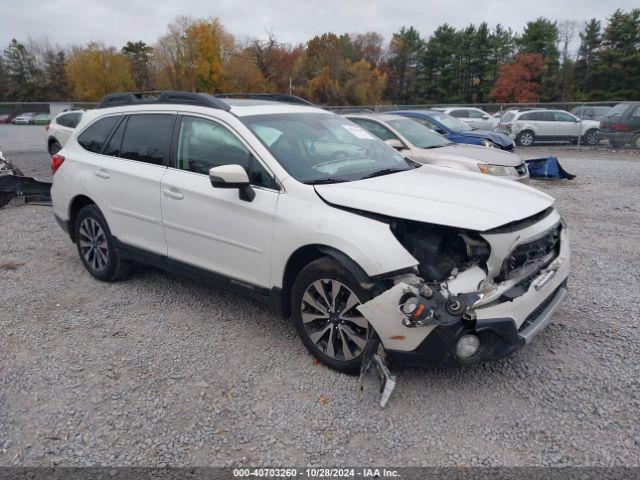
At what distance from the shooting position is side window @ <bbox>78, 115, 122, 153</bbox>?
16.5ft

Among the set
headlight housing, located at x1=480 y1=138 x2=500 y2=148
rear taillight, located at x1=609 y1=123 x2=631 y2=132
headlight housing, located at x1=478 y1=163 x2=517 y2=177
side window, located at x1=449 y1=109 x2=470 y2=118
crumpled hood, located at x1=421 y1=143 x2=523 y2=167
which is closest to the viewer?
headlight housing, located at x1=478 y1=163 x2=517 y2=177

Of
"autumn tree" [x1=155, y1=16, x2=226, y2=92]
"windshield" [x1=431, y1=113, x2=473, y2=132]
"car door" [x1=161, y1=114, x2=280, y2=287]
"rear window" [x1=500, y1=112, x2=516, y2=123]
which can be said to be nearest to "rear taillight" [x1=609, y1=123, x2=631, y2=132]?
"rear window" [x1=500, y1=112, x2=516, y2=123]

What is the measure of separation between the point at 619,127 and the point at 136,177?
1869cm

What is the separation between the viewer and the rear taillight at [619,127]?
17.9 meters

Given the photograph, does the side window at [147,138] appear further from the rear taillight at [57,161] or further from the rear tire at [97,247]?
the rear taillight at [57,161]

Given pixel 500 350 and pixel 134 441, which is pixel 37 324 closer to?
pixel 134 441

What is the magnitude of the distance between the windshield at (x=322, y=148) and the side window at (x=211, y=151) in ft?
0.52

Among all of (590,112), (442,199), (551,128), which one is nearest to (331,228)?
(442,199)

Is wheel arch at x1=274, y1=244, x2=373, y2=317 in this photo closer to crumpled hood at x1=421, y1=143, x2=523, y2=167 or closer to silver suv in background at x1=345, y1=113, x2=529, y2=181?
silver suv in background at x1=345, y1=113, x2=529, y2=181

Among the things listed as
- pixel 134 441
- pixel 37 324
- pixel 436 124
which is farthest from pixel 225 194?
pixel 436 124

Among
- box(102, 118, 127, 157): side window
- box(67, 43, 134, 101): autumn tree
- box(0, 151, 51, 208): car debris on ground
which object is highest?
box(67, 43, 134, 101): autumn tree

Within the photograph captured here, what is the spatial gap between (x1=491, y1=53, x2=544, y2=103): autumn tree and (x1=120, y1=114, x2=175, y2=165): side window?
187 feet

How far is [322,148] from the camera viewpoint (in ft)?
13.4

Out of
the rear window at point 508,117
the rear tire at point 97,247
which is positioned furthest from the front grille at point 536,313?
the rear window at point 508,117
